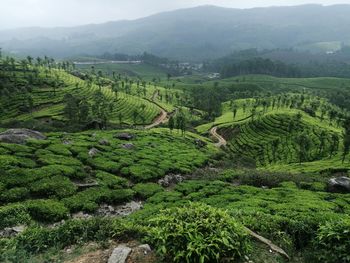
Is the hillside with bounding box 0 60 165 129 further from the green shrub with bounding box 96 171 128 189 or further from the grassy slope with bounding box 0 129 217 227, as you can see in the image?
the green shrub with bounding box 96 171 128 189

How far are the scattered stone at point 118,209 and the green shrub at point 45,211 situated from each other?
159 inches

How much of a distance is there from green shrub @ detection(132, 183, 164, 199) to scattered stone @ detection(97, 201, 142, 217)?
1.81 meters

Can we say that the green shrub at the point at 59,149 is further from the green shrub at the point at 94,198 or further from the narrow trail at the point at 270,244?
the narrow trail at the point at 270,244

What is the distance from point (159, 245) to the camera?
43.1ft

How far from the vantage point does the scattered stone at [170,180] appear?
4225 cm

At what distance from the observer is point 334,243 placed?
14133 millimetres

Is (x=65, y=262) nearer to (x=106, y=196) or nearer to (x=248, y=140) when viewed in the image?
(x=106, y=196)

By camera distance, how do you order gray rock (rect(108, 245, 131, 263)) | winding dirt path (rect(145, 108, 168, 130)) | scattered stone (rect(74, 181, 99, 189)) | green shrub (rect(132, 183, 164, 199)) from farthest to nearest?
winding dirt path (rect(145, 108, 168, 130)) < green shrub (rect(132, 183, 164, 199)) < scattered stone (rect(74, 181, 99, 189)) < gray rock (rect(108, 245, 131, 263))

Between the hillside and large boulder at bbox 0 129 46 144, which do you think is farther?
the hillside

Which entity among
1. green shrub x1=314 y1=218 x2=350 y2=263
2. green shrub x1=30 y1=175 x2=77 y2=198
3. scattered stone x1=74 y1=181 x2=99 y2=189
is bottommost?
scattered stone x1=74 y1=181 x2=99 y2=189

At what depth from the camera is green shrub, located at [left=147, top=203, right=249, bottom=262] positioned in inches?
477

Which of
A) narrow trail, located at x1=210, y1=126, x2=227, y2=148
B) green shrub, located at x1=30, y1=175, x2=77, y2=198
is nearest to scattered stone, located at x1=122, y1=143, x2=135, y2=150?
green shrub, located at x1=30, y1=175, x2=77, y2=198

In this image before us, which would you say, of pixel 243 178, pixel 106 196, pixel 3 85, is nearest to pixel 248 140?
pixel 243 178

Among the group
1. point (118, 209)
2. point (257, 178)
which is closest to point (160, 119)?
point (257, 178)
